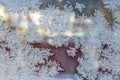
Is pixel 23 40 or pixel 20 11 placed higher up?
pixel 20 11

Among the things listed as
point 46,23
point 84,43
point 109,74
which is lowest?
point 109,74

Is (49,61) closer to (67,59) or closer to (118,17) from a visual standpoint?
(67,59)

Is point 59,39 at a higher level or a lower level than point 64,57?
higher

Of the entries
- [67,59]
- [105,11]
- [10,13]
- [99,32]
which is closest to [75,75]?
[67,59]

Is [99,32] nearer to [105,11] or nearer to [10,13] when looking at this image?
[105,11]

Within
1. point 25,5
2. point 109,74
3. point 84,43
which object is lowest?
point 109,74

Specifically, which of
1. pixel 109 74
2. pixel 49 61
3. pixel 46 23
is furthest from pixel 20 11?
pixel 109 74
